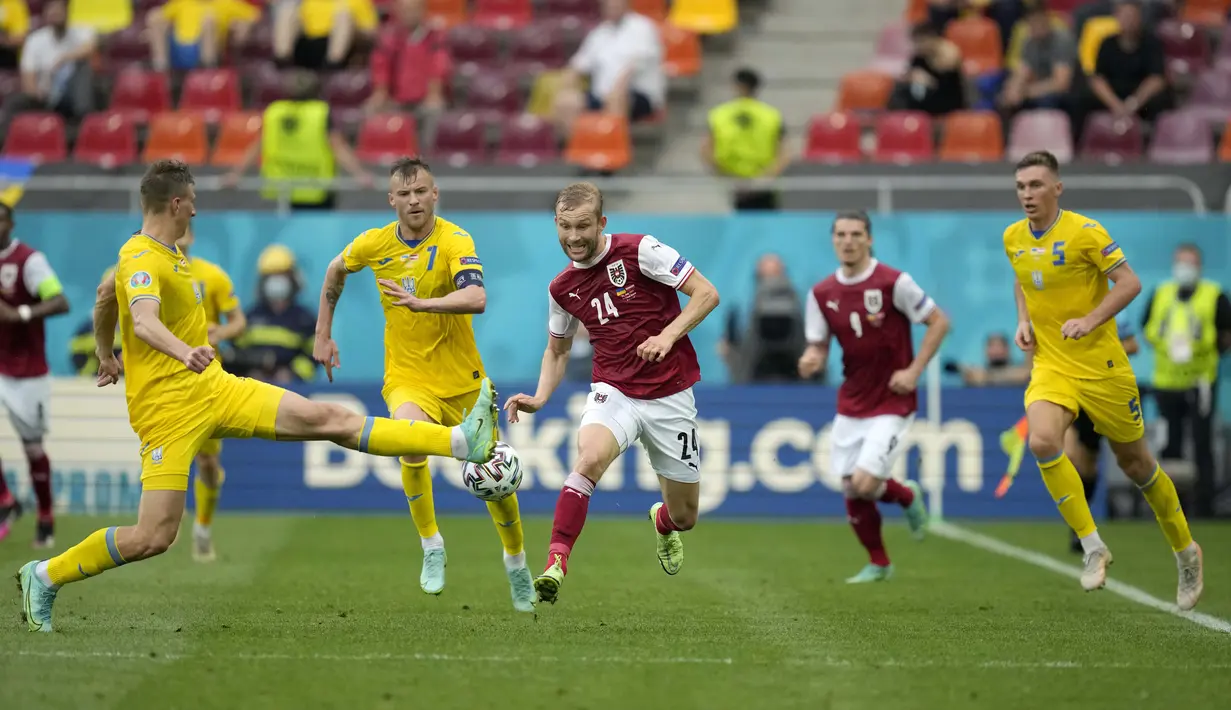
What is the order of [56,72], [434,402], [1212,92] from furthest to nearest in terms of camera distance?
[56,72], [1212,92], [434,402]

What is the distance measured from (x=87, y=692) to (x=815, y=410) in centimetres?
1056

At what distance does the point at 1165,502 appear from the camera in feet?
29.1

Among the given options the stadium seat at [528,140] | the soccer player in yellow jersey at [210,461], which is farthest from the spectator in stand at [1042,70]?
the soccer player in yellow jersey at [210,461]

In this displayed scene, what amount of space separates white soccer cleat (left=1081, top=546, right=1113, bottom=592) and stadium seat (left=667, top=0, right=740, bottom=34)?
1368 centimetres

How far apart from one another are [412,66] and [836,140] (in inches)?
220

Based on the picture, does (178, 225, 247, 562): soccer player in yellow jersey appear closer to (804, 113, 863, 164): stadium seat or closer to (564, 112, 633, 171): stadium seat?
(564, 112, 633, 171): stadium seat

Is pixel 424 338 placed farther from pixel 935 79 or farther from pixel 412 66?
pixel 935 79

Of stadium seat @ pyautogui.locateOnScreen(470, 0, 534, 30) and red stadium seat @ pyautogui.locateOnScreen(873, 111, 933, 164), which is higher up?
stadium seat @ pyautogui.locateOnScreen(470, 0, 534, 30)

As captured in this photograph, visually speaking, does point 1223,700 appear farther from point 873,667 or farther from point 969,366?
point 969,366

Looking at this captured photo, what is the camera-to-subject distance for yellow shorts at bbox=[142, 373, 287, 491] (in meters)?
7.01

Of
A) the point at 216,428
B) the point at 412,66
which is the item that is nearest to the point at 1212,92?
the point at 412,66

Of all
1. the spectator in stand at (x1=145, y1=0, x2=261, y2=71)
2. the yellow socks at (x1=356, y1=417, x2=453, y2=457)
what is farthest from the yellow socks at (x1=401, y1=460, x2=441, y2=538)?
the spectator in stand at (x1=145, y1=0, x2=261, y2=71)

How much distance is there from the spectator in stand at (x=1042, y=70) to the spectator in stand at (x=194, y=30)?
10677 mm

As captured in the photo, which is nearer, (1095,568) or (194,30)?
(1095,568)
